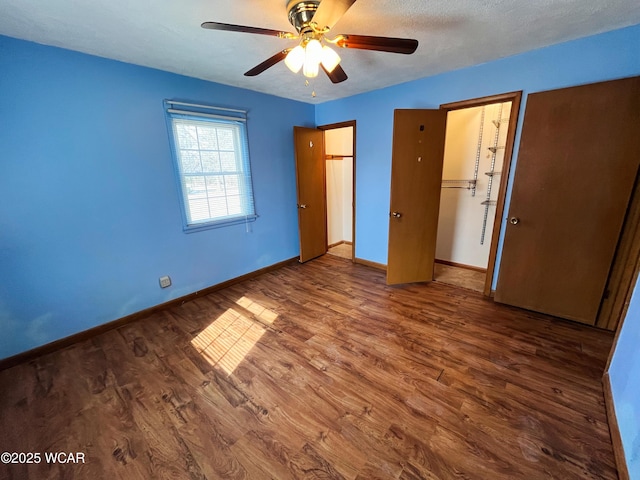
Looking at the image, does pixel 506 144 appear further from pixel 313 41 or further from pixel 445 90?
pixel 313 41

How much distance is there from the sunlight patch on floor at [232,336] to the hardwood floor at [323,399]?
15 millimetres

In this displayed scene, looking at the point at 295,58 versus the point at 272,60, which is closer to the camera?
the point at 295,58

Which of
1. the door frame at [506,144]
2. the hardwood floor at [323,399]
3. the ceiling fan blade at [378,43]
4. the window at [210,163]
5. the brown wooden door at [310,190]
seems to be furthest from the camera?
the brown wooden door at [310,190]

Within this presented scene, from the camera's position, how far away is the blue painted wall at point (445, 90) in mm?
1871

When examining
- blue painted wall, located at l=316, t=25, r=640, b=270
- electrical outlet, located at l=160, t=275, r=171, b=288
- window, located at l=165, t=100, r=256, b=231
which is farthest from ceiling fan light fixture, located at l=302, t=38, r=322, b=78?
electrical outlet, located at l=160, t=275, r=171, b=288

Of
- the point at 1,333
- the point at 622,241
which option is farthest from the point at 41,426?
the point at 622,241

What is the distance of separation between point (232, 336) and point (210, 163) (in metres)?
1.92

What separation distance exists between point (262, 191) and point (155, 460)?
2.78m

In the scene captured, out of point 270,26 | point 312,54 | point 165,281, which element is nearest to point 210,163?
point 165,281

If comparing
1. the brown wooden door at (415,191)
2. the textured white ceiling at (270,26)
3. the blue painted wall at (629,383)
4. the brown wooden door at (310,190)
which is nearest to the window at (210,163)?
the textured white ceiling at (270,26)

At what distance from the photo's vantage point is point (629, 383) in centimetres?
129

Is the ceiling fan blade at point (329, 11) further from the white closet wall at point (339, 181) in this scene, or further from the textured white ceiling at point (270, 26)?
the white closet wall at point (339, 181)

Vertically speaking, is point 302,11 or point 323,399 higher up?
point 302,11

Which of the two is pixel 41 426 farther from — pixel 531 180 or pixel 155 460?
pixel 531 180
